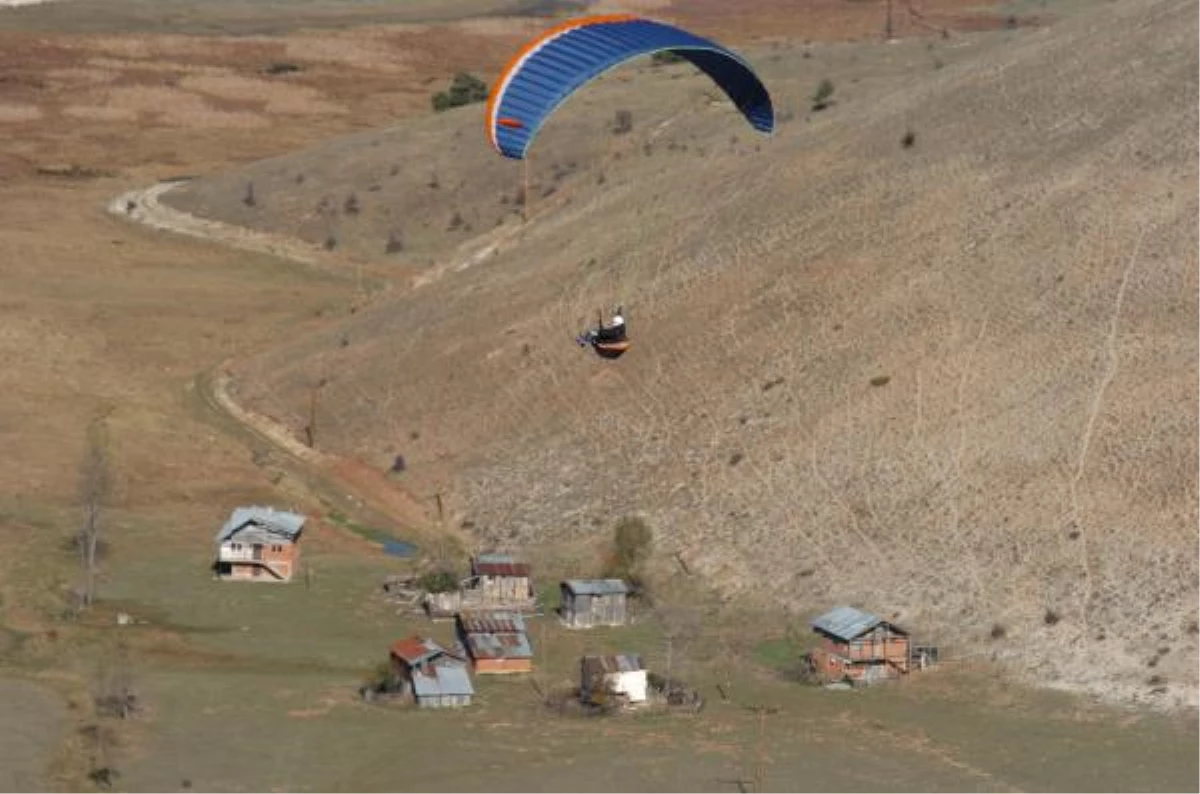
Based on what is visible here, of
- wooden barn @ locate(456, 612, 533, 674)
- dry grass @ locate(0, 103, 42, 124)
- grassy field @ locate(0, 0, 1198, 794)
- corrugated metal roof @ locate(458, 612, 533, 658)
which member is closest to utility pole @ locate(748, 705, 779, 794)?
grassy field @ locate(0, 0, 1198, 794)

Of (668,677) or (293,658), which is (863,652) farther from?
(293,658)

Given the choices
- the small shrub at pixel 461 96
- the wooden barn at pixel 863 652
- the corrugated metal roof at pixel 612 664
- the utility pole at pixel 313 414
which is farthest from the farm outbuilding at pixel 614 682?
the small shrub at pixel 461 96

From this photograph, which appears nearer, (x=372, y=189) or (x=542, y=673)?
(x=542, y=673)

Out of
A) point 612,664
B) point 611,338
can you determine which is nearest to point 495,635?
point 612,664

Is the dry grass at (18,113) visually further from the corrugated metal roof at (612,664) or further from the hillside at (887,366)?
the corrugated metal roof at (612,664)

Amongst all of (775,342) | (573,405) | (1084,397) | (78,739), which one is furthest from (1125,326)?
(78,739)

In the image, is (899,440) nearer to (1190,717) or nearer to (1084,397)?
(1084,397)
